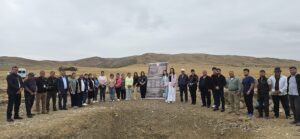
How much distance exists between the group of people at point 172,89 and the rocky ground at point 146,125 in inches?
27.6

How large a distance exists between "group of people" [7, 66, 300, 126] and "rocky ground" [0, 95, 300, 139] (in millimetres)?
701

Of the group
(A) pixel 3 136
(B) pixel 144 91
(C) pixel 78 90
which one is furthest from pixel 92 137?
(B) pixel 144 91

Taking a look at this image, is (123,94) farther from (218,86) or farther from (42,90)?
(218,86)

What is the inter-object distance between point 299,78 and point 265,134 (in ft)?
8.19

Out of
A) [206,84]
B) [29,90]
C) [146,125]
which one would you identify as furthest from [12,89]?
[206,84]

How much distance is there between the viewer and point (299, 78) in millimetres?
13578

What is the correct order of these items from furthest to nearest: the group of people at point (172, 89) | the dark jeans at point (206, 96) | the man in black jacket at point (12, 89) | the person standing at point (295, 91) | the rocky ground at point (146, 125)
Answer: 1. the dark jeans at point (206, 96)
2. the group of people at point (172, 89)
3. the man in black jacket at point (12, 89)
4. the person standing at point (295, 91)
5. the rocky ground at point (146, 125)

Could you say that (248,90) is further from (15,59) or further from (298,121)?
(15,59)

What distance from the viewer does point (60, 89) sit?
17938 millimetres

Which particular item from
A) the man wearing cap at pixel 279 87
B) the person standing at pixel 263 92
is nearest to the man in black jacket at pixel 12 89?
the person standing at pixel 263 92

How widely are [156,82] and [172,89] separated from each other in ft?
6.04

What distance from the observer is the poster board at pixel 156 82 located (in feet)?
73.3

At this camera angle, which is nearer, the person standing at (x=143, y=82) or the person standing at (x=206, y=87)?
the person standing at (x=206, y=87)

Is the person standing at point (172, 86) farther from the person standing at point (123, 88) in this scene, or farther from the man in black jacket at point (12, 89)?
the man in black jacket at point (12, 89)
